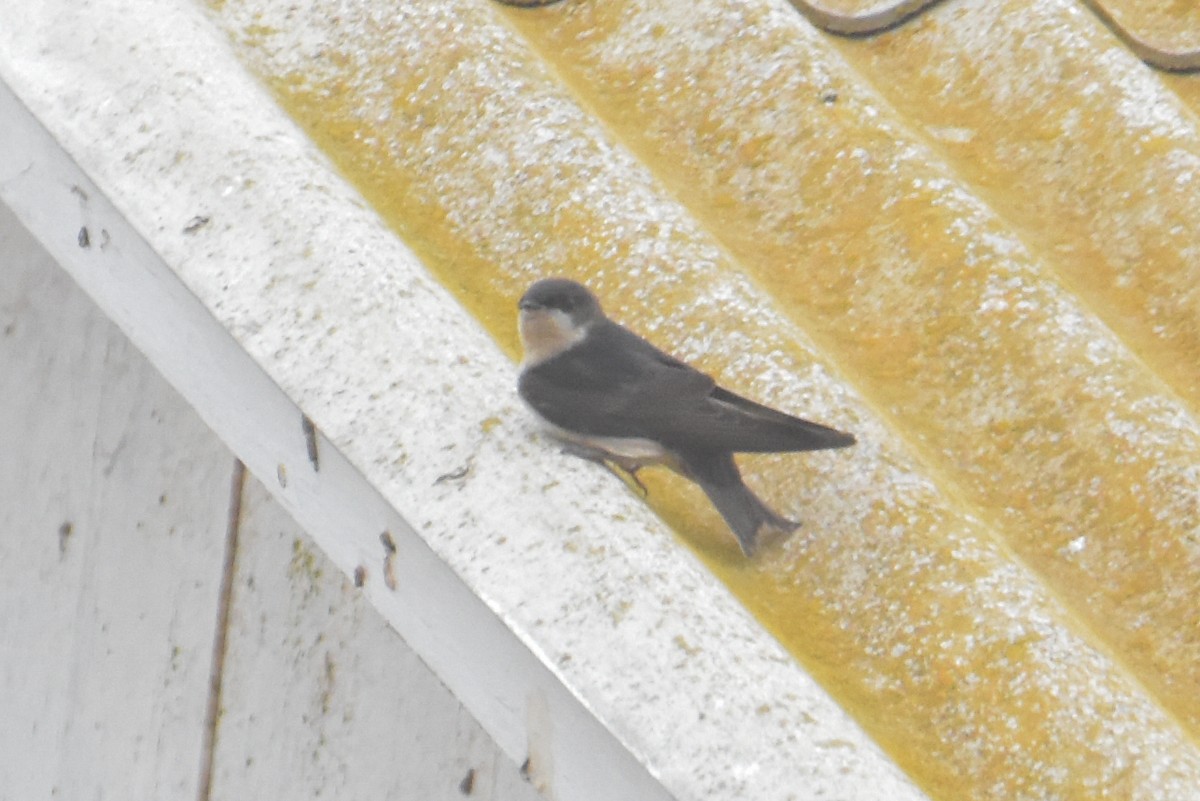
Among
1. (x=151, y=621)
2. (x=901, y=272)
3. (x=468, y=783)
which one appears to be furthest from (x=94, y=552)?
(x=901, y=272)

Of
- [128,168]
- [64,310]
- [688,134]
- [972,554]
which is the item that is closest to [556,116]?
[688,134]

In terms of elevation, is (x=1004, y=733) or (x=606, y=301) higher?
(x=606, y=301)

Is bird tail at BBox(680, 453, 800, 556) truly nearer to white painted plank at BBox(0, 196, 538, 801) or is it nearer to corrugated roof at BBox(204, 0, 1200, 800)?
corrugated roof at BBox(204, 0, 1200, 800)

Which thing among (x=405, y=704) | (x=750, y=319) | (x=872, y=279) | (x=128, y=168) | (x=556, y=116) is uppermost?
(x=128, y=168)

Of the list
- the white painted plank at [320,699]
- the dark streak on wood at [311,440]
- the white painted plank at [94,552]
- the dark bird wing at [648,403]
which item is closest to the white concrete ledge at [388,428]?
the dark streak on wood at [311,440]

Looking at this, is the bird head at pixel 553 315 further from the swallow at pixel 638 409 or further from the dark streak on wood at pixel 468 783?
the dark streak on wood at pixel 468 783

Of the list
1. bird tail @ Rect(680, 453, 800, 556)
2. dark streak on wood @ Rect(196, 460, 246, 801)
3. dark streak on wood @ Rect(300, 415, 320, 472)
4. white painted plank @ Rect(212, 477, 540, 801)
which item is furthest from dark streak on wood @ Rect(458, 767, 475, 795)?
dark streak on wood @ Rect(300, 415, 320, 472)

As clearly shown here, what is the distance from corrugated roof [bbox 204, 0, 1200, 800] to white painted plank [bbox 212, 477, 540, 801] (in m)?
0.43

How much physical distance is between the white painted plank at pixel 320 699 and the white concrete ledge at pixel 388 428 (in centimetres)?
51

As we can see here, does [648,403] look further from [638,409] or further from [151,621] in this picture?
[151,621]

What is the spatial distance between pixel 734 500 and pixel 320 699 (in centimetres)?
74

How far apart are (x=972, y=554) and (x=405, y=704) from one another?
0.80 metres

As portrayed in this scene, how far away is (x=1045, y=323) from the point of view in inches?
63.4

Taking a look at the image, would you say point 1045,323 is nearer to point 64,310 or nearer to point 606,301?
point 606,301
